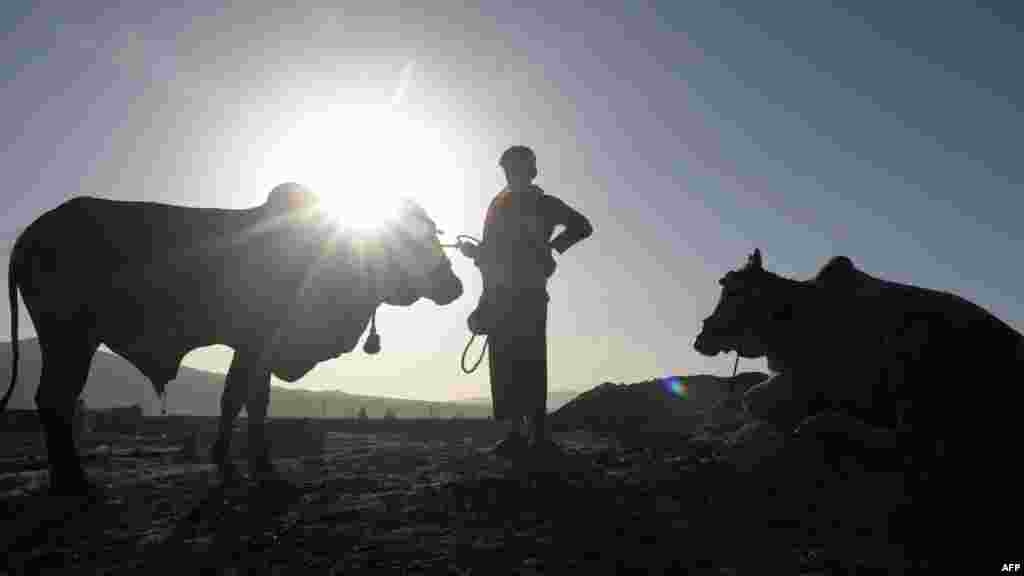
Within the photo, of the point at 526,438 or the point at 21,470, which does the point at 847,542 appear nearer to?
the point at 526,438

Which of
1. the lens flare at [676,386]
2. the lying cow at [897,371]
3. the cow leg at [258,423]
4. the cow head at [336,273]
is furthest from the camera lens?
the lens flare at [676,386]

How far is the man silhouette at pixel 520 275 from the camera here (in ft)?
19.8

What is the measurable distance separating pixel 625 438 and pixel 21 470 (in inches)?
227

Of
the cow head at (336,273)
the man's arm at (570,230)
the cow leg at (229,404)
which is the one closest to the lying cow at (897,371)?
the man's arm at (570,230)

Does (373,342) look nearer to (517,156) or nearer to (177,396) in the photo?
(517,156)

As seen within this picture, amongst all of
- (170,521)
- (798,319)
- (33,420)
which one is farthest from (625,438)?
(33,420)

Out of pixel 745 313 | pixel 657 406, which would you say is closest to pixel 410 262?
pixel 745 313

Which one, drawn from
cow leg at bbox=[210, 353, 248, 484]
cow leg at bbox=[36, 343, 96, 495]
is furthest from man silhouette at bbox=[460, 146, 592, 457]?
cow leg at bbox=[36, 343, 96, 495]

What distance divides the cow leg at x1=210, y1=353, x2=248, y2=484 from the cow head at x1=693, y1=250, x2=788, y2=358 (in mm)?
4346

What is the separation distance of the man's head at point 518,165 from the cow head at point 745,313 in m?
2.24

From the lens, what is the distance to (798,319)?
523 cm

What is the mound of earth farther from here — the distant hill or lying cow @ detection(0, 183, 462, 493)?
the distant hill

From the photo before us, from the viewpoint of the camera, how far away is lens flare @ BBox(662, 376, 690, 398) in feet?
29.1

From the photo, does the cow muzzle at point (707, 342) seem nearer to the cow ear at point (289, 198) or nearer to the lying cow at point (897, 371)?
the lying cow at point (897, 371)
